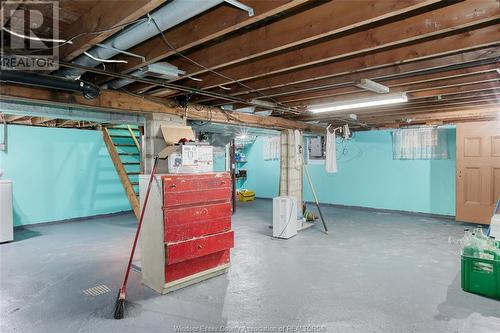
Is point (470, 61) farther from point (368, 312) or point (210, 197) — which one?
point (210, 197)

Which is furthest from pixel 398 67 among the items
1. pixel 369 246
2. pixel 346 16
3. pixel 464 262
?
pixel 369 246

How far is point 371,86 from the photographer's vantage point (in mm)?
3293

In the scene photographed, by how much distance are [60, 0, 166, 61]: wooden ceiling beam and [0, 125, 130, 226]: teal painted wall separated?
479 centimetres

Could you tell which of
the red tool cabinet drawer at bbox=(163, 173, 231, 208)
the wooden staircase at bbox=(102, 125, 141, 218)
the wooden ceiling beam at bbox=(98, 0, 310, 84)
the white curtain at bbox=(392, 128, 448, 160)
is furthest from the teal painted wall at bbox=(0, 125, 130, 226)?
the white curtain at bbox=(392, 128, 448, 160)

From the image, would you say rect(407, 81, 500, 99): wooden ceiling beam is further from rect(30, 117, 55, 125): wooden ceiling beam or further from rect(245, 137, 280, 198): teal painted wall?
rect(30, 117, 55, 125): wooden ceiling beam

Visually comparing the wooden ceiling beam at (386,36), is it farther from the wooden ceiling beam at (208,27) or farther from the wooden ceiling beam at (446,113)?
the wooden ceiling beam at (446,113)

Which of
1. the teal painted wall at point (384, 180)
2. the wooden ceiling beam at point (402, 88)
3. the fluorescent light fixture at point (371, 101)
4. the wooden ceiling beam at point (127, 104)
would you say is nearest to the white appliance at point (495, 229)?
the wooden ceiling beam at point (402, 88)

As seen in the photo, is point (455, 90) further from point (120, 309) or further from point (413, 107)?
point (120, 309)

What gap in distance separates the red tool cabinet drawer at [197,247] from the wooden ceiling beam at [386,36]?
1809 millimetres

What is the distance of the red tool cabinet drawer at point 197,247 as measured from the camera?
310cm

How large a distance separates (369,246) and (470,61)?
121 inches

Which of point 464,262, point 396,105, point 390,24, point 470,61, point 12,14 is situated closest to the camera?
point 12,14

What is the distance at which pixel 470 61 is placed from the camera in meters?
2.58

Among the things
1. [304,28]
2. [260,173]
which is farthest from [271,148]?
[304,28]
